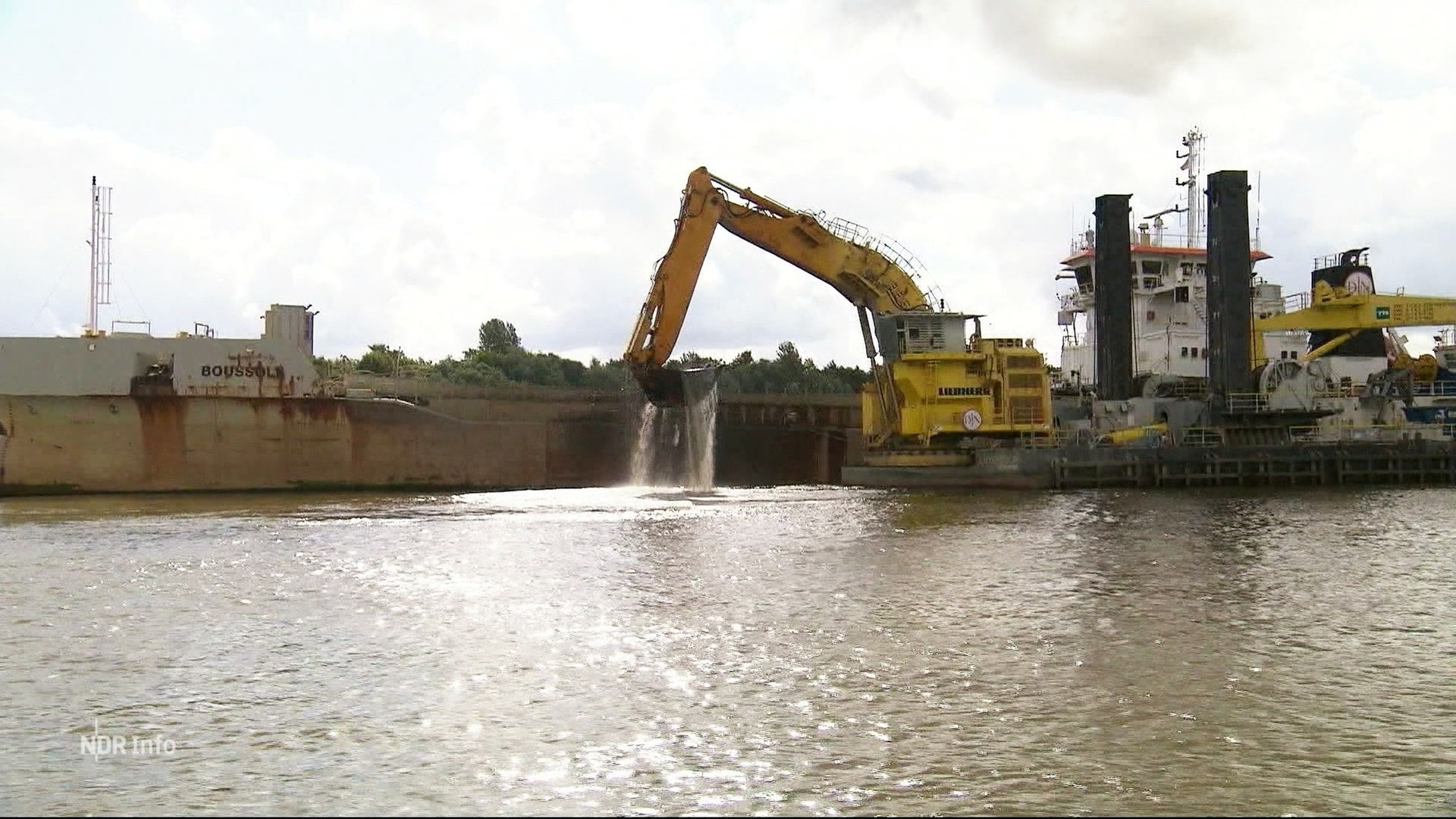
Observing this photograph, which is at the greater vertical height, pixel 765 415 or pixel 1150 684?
pixel 765 415

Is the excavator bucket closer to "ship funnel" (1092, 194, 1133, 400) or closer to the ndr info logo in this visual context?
"ship funnel" (1092, 194, 1133, 400)

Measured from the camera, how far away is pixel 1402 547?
61.9 feet

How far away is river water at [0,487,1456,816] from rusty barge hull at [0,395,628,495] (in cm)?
1213

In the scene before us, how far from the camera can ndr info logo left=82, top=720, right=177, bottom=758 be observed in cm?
796

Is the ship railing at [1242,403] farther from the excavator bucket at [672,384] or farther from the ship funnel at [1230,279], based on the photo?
the excavator bucket at [672,384]

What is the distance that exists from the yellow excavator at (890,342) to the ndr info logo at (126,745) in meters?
24.7

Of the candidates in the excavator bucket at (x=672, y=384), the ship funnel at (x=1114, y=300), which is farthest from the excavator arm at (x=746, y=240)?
the ship funnel at (x=1114, y=300)

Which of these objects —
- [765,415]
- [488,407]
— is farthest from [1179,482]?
[488,407]

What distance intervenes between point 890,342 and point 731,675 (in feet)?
80.7

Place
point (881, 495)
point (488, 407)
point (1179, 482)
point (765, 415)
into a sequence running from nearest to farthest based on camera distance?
point (881, 495)
point (1179, 482)
point (488, 407)
point (765, 415)

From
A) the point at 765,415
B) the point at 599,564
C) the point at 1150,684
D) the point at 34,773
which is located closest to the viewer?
the point at 34,773

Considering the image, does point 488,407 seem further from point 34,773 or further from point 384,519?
point 34,773

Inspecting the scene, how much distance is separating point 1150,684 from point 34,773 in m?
8.22

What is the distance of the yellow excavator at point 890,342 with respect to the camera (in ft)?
109
